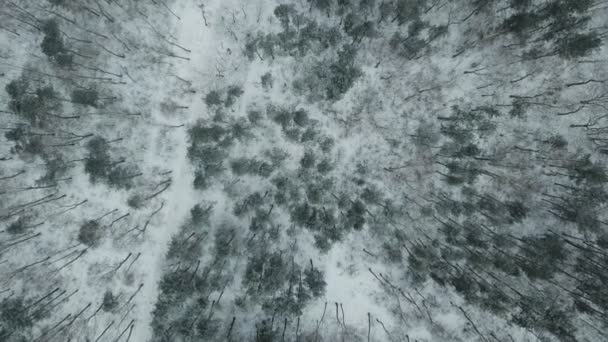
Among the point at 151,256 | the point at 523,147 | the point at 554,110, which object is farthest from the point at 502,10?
the point at 151,256

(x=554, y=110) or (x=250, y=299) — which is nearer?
(x=554, y=110)

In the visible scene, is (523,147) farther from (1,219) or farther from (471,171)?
(1,219)

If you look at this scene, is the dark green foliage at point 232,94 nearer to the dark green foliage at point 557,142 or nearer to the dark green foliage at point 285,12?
the dark green foliage at point 285,12

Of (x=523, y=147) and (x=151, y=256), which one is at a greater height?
(x=523, y=147)

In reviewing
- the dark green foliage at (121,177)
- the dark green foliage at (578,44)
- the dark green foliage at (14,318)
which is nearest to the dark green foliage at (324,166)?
the dark green foliage at (121,177)

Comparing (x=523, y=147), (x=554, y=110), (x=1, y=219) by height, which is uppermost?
(x=554, y=110)
